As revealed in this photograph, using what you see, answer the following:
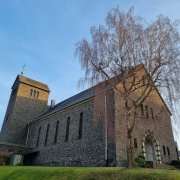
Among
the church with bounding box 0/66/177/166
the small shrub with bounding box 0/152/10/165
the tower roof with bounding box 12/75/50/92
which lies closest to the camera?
the church with bounding box 0/66/177/166

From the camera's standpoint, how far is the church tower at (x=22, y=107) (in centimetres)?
2984

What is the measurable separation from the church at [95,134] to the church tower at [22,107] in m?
0.15

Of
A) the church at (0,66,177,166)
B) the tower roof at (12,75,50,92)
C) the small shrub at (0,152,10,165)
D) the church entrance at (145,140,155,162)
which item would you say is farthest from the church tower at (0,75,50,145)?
the church entrance at (145,140,155,162)

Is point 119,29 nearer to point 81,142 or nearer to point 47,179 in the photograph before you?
point 47,179

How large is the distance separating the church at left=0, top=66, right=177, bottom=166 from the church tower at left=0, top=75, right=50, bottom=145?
0.15 m

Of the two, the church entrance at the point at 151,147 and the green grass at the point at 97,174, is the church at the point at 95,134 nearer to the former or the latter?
the church entrance at the point at 151,147

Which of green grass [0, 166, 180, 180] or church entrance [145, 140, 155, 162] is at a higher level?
church entrance [145, 140, 155, 162]

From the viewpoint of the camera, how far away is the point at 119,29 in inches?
460

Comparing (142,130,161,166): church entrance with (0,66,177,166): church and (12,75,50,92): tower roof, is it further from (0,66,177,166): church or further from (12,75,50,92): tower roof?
(12,75,50,92): tower roof

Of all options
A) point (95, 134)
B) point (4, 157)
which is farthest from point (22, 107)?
point (95, 134)

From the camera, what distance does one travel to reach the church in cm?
1568

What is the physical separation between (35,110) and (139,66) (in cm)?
2504

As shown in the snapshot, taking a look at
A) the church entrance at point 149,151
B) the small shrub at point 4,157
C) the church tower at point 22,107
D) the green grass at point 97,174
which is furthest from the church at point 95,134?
the green grass at point 97,174

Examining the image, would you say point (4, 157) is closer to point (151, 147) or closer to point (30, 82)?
point (30, 82)
